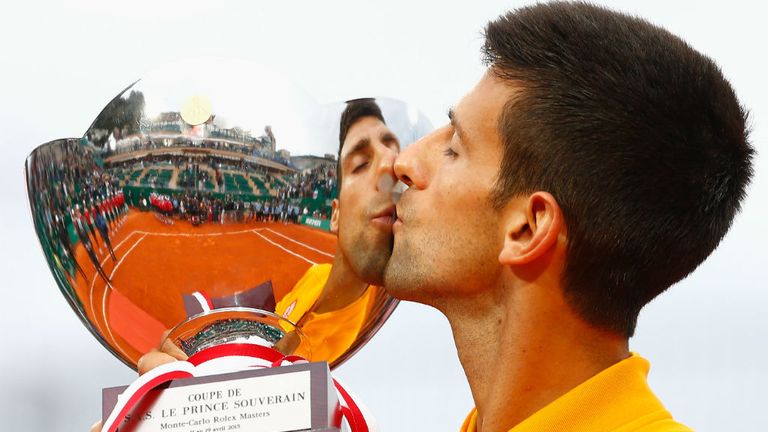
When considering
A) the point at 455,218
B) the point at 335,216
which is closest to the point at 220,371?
the point at 335,216

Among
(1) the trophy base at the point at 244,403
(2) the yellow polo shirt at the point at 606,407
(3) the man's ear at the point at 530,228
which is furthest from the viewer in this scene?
(3) the man's ear at the point at 530,228

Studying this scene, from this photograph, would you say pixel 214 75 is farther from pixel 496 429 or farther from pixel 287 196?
pixel 496 429

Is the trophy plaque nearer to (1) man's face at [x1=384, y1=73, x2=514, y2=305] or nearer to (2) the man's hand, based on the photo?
(2) the man's hand

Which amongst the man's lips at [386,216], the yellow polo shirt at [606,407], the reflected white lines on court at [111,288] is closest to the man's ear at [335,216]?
the man's lips at [386,216]

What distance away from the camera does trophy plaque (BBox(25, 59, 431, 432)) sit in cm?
235

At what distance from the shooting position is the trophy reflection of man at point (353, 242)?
2480 millimetres

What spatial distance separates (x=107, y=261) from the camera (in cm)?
245

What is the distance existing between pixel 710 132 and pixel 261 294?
1.10 meters

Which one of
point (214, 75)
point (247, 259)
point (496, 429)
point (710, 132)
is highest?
point (214, 75)

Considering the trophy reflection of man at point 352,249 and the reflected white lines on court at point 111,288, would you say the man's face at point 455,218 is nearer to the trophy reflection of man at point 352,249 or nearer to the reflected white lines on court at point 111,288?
the trophy reflection of man at point 352,249

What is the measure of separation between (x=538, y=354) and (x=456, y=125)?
61cm

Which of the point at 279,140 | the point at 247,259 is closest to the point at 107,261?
the point at 247,259

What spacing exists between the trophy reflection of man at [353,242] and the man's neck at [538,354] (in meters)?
0.36

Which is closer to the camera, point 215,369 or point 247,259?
point 215,369
